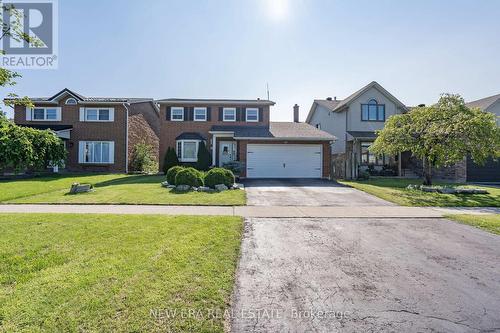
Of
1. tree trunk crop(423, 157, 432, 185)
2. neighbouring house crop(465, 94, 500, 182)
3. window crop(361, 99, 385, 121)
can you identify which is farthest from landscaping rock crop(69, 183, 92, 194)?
neighbouring house crop(465, 94, 500, 182)

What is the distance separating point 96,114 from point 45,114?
15.5ft

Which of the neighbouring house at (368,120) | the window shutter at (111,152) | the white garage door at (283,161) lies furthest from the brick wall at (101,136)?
the neighbouring house at (368,120)

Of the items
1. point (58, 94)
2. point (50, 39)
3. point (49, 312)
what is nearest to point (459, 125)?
point (49, 312)

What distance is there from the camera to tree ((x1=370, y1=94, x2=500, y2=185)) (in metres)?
12.9

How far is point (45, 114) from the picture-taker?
927 inches

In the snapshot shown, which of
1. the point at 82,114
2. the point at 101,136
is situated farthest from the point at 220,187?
the point at 82,114

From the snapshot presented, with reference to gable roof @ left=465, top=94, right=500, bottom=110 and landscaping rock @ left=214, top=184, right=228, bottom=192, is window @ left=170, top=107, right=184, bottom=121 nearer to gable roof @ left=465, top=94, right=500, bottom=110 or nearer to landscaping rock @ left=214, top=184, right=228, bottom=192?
landscaping rock @ left=214, top=184, right=228, bottom=192

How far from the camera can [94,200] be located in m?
10.2

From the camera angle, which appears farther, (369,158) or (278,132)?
(369,158)

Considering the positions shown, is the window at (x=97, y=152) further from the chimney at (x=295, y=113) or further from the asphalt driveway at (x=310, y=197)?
the chimney at (x=295, y=113)

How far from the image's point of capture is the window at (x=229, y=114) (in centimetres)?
2341

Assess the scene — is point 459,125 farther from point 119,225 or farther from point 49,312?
point 49,312

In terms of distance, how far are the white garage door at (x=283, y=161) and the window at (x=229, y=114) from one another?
5.43m

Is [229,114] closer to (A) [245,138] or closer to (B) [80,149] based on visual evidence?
(A) [245,138]
